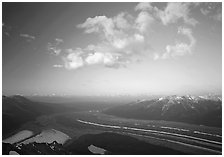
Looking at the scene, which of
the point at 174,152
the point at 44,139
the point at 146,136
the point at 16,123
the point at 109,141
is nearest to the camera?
the point at 174,152

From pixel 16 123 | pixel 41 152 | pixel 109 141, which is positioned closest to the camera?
pixel 41 152

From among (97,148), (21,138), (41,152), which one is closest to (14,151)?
(41,152)

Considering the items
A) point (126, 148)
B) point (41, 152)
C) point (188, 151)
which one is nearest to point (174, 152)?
point (188, 151)

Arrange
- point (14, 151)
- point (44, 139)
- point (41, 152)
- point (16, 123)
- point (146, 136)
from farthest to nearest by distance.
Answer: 1. point (16, 123)
2. point (146, 136)
3. point (44, 139)
4. point (41, 152)
5. point (14, 151)

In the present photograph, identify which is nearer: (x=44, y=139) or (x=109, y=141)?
(x=109, y=141)

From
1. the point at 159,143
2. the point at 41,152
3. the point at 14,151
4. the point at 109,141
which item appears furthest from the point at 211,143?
the point at 14,151

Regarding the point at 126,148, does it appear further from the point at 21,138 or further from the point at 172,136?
the point at 21,138

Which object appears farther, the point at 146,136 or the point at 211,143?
the point at 146,136

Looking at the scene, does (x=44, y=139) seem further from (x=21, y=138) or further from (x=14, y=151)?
(x=14, y=151)

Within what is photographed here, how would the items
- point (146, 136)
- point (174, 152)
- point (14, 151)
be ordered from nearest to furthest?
1. point (14, 151)
2. point (174, 152)
3. point (146, 136)
